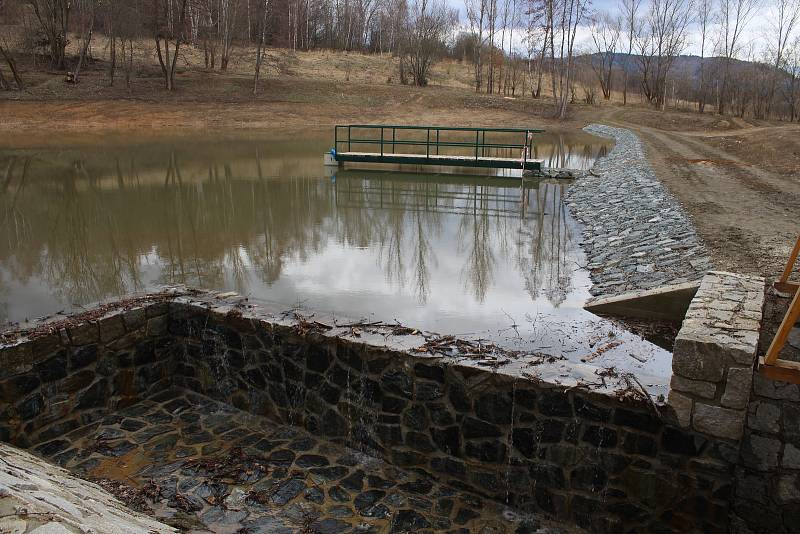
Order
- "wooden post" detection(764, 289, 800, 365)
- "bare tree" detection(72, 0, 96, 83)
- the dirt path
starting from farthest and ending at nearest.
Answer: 1. "bare tree" detection(72, 0, 96, 83)
2. the dirt path
3. "wooden post" detection(764, 289, 800, 365)

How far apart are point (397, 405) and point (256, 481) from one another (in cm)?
119

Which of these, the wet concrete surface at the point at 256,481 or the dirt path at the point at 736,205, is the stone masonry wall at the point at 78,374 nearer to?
the wet concrete surface at the point at 256,481

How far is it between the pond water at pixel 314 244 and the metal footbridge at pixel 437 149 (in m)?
1.37

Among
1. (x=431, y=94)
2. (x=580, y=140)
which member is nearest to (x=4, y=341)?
(x=580, y=140)

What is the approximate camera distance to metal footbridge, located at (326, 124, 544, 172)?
870 inches

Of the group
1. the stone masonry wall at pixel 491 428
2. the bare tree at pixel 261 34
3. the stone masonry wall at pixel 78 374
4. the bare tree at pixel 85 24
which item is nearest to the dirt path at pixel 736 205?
the stone masonry wall at pixel 491 428

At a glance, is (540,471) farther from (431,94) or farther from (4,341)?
(431,94)

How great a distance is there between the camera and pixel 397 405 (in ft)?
16.5

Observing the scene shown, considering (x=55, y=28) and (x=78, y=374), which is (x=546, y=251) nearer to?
(x=78, y=374)

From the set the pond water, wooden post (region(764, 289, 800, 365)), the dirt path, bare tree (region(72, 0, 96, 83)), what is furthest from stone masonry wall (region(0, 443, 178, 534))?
bare tree (region(72, 0, 96, 83))

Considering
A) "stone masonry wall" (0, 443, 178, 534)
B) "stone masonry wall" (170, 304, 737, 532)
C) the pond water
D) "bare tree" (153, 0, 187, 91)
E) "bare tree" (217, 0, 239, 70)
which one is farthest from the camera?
"bare tree" (217, 0, 239, 70)

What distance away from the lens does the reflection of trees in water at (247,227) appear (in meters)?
9.71

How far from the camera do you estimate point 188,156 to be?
24109mm

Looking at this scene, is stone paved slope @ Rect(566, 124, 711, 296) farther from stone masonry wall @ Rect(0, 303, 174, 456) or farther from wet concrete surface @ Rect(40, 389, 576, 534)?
stone masonry wall @ Rect(0, 303, 174, 456)
